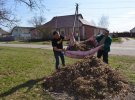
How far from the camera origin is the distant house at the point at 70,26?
222 feet

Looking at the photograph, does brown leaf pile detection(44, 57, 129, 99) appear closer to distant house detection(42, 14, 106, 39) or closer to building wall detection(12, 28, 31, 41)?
distant house detection(42, 14, 106, 39)

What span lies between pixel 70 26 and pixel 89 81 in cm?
6087

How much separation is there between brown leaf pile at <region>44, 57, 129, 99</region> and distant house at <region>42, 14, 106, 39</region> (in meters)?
56.0

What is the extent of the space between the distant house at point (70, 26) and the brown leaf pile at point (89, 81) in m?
56.0

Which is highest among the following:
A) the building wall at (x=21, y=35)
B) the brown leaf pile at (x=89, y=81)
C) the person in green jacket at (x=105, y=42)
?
the person in green jacket at (x=105, y=42)

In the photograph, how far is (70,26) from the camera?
69.6 metres

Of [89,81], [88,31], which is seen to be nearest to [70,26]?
[88,31]

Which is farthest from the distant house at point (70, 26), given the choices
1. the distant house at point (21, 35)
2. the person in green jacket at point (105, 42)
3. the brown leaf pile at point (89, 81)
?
the brown leaf pile at point (89, 81)

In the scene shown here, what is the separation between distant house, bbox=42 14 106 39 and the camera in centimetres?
6769

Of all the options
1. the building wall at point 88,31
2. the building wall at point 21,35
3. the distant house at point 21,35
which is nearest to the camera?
the building wall at point 88,31

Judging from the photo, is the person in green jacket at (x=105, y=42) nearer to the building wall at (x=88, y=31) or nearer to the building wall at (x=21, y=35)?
the building wall at (x=88, y=31)

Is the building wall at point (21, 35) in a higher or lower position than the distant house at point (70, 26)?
lower

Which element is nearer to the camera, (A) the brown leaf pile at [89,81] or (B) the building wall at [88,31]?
(A) the brown leaf pile at [89,81]

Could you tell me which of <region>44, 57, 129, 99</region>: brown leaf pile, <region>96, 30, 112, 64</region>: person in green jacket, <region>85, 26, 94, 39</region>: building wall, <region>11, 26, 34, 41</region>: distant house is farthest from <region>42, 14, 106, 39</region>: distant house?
<region>44, 57, 129, 99</region>: brown leaf pile
